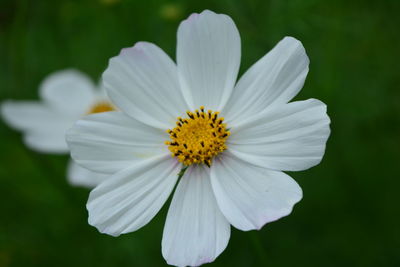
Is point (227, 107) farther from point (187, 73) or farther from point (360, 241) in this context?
point (360, 241)

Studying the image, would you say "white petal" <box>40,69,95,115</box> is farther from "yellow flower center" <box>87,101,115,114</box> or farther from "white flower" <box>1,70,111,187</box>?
"yellow flower center" <box>87,101,115,114</box>

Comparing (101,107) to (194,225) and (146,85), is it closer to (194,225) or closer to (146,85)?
(146,85)

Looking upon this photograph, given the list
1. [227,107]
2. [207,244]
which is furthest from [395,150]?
[207,244]

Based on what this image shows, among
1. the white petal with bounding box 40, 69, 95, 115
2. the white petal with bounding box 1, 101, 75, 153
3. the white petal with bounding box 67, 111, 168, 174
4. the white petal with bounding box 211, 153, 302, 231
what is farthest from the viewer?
the white petal with bounding box 40, 69, 95, 115

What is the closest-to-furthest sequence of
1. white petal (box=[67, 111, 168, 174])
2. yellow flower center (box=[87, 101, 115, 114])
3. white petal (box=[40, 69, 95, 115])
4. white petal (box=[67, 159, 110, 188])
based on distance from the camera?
white petal (box=[67, 111, 168, 174])
white petal (box=[67, 159, 110, 188])
yellow flower center (box=[87, 101, 115, 114])
white petal (box=[40, 69, 95, 115])

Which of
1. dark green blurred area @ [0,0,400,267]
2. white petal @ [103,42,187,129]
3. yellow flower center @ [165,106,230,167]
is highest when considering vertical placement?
white petal @ [103,42,187,129]

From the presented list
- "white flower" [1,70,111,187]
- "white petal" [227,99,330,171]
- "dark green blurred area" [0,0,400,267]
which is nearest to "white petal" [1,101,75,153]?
"white flower" [1,70,111,187]

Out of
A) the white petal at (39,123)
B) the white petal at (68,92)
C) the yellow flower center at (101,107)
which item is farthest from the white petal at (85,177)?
the white petal at (68,92)

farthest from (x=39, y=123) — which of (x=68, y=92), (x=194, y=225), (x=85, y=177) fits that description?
(x=194, y=225)
